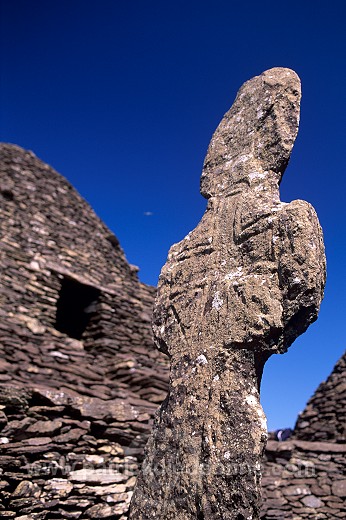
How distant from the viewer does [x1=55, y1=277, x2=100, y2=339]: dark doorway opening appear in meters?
10.7

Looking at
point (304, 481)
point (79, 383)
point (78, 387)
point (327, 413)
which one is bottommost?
point (304, 481)

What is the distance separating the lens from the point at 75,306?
1154cm

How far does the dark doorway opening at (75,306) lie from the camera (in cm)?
1074

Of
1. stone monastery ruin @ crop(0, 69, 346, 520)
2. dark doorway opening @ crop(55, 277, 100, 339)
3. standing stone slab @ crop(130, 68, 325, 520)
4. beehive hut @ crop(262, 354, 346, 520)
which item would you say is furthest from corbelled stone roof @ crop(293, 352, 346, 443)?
standing stone slab @ crop(130, 68, 325, 520)

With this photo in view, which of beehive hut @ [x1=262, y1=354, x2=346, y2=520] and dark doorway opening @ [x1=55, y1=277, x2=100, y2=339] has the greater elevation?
dark doorway opening @ [x1=55, y1=277, x2=100, y2=339]

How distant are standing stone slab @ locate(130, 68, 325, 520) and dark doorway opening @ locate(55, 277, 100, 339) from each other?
6.93 meters

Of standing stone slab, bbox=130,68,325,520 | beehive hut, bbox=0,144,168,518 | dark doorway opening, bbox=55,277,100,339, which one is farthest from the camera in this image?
dark doorway opening, bbox=55,277,100,339

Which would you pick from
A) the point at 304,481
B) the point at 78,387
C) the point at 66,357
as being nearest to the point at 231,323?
the point at 78,387

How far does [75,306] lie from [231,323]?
8.87m

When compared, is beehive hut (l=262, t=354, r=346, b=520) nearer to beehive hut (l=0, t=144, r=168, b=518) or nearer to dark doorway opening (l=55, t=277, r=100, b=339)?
beehive hut (l=0, t=144, r=168, b=518)

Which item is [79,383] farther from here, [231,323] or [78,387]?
[231,323]

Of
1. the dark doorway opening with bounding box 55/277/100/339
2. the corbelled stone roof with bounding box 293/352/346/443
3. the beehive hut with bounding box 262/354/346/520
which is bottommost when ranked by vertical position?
the beehive hut with bounding box 262/354/346/520

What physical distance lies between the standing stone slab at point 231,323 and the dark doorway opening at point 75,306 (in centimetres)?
693

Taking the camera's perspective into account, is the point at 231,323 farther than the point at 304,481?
No
